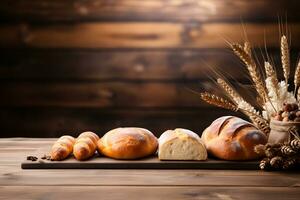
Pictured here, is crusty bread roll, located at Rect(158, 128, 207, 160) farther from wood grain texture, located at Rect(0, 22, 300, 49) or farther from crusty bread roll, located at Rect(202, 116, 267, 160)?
wood grain texture, located at Rect(0, 22, 300, 49)

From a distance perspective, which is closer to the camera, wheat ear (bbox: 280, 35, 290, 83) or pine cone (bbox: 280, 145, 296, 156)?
pine cone (bbox: 280, 145, 296, 156)

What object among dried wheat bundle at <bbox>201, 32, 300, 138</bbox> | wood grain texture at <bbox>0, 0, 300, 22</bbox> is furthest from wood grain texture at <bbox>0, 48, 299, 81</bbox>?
dried wheat bundle at <bbox>201, 32, 300, 138</bbox>

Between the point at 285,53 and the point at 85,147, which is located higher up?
the point at 285,53

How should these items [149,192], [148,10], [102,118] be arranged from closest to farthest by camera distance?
[149,192] < [148,10] < [102,118]

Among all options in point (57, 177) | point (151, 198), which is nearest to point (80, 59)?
point (57, 177)

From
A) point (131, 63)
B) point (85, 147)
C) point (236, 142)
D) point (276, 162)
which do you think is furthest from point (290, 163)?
point (131, 63)

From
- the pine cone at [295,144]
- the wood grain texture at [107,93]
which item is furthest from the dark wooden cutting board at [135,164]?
the wood grain texture at [107,93]

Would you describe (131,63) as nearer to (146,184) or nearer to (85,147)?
(85,147)
